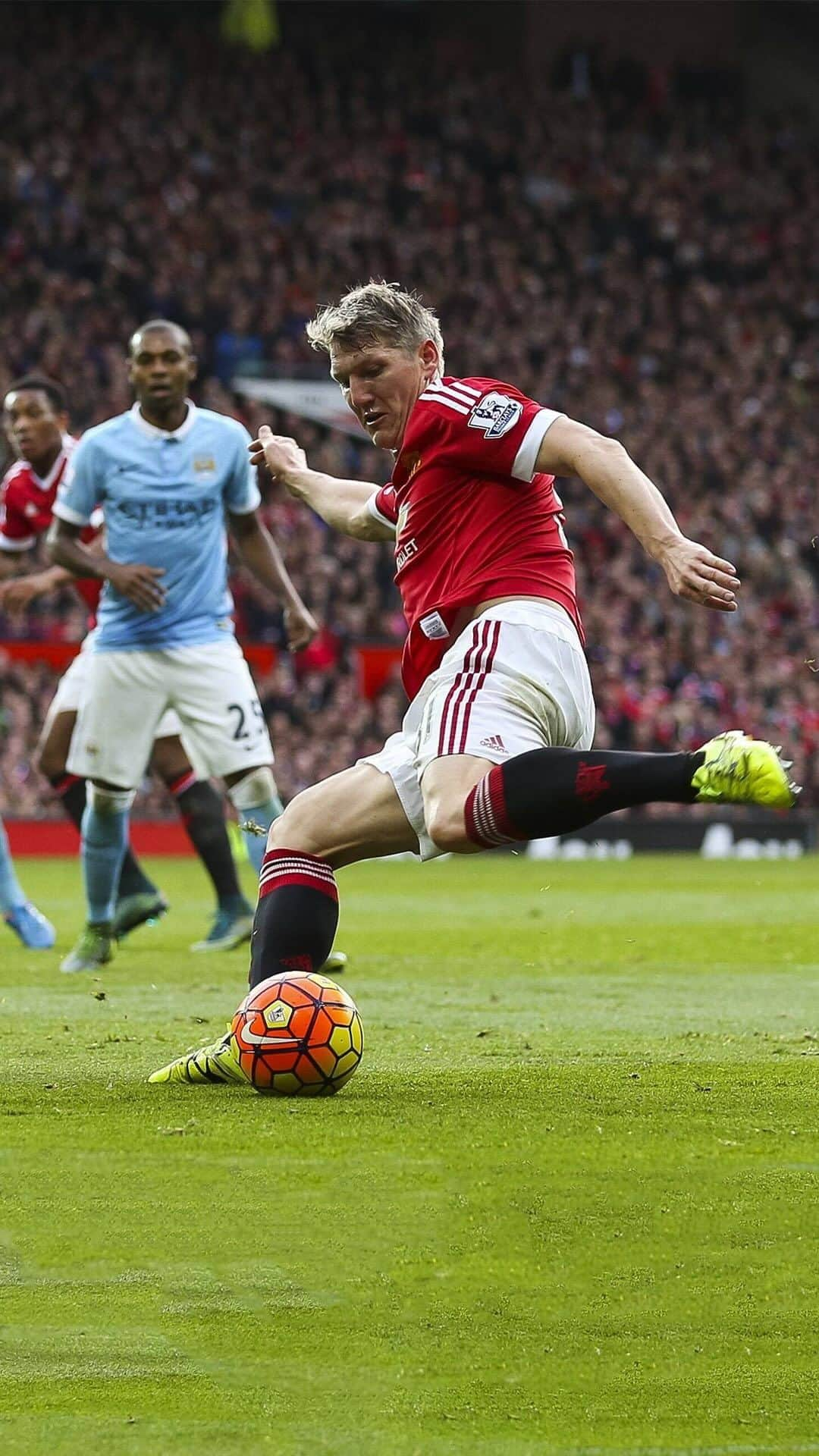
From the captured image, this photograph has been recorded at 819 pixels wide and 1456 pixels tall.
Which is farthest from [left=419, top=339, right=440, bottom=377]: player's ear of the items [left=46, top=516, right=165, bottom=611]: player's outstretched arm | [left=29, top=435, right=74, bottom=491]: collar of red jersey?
[left=29, top=435, right=74, bottom=491]: collar of red jersey

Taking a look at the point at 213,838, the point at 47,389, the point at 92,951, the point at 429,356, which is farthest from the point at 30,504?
the point at 429,356

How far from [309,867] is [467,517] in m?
1.12

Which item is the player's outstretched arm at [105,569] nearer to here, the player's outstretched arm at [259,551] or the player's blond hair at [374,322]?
the player's outstretched arm at [259,551]

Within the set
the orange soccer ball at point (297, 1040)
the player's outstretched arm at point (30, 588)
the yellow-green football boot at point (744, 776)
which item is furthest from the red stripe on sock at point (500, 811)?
the player's outstretched arm at point (30, 588)

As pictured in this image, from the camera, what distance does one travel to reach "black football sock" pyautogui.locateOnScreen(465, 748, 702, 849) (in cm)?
496

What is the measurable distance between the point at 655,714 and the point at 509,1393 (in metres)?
21.9

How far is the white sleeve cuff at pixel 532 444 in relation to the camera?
17.5ft

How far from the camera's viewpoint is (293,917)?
18.0 ft

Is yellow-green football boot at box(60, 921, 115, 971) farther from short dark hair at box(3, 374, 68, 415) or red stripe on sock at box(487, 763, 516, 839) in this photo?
red stripe on sock at box(487, 763, 516, 839)

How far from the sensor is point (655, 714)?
82.5 feet

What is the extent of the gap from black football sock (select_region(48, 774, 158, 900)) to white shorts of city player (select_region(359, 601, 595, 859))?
4.75m

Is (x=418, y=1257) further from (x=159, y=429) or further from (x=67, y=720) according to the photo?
(x=67, y=720)

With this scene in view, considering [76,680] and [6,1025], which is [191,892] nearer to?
[76,680]

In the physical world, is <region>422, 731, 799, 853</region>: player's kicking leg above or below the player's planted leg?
above
